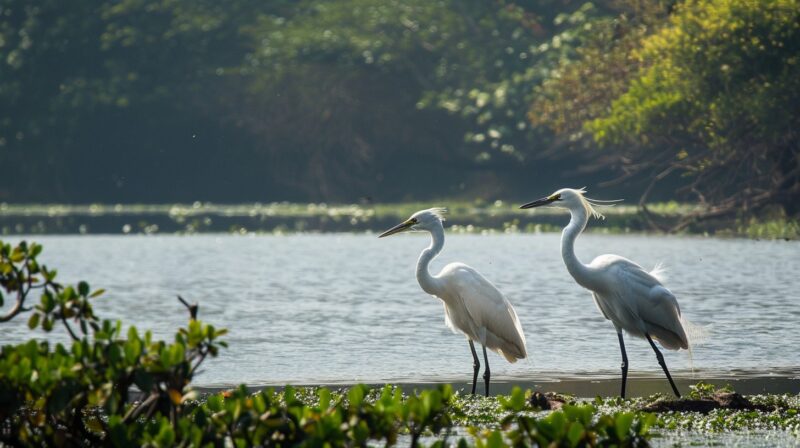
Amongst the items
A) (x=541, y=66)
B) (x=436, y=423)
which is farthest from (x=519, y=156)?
(x=436, y=423)

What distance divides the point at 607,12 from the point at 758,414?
1497 inches

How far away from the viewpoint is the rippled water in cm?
1304

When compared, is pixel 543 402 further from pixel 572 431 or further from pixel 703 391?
pixel 572 431

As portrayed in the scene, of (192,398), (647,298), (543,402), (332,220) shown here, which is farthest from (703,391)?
(332,220)

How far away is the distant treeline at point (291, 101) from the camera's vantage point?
4669 centimetres

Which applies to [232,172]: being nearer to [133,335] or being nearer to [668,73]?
[668,73]

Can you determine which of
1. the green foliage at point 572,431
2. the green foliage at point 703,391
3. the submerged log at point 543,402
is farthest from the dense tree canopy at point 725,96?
the green foliage at point 572,431

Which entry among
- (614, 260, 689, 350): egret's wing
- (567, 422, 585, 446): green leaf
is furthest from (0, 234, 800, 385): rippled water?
(567, 422, 585, 446): green leaf

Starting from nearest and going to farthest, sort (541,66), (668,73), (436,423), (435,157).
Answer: (436,423) < (668,73) < (541,66) < (435,157)

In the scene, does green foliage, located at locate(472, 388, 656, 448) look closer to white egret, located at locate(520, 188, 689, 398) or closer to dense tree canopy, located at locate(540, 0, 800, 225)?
white egret, located at locate(520, 188, 689, 398)

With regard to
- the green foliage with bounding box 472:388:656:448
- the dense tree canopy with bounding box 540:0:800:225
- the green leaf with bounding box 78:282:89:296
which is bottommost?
the green foliage with bounding box 472:388:656:448

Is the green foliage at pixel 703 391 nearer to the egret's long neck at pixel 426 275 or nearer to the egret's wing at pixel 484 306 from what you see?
the egret's wing at pixel 484 306

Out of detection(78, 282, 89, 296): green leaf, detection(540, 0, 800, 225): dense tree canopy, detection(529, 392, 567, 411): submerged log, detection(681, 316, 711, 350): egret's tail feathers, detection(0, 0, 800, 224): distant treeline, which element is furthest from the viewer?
detection(0, 0, 800, 224): distant treeline

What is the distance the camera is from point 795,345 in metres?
13.9
